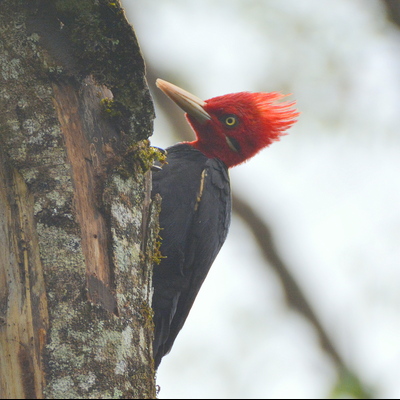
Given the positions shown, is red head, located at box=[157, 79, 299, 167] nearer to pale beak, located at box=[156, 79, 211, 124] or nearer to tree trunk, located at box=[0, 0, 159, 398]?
pale beak, located at box=[156, 79, 211, 124]

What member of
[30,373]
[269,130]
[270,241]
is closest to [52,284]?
[30,373]

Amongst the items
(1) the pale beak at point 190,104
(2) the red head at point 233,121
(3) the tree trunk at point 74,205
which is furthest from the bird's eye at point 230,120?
(3) the tree trunk at point 74,205

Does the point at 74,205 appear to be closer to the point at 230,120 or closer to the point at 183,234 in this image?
the point at 183,234

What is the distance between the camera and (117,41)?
8.41 feet

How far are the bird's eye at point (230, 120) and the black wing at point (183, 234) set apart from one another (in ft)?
1.93

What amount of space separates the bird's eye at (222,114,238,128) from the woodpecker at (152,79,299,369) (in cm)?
2

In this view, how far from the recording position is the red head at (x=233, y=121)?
4488 millimetres

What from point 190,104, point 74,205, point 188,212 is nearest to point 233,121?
point 190,104

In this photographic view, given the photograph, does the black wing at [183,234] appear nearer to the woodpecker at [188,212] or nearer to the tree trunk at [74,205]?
the woodpecker at [188,212]

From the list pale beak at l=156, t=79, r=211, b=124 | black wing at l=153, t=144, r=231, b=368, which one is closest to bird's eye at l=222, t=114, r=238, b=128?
pale beak at l=156, t=79, r=211, b=124

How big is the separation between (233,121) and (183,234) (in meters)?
Answer: 1.20

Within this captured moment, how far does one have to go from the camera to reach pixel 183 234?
12.6 feet

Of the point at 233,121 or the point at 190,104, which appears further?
the point at 233,121

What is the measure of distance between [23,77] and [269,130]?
267cm
